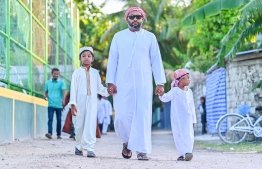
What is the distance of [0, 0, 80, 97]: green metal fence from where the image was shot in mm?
11703

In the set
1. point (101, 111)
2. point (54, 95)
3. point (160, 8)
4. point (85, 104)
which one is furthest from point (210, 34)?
point (85, 104)

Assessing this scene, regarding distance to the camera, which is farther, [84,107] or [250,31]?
[250,31]

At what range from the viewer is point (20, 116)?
12969 mm

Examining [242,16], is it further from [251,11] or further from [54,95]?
[54,95]

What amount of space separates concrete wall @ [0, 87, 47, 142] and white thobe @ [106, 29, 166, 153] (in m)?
3.19

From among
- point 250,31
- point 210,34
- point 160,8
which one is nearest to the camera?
point 250,31

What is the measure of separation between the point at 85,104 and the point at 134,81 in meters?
0.88

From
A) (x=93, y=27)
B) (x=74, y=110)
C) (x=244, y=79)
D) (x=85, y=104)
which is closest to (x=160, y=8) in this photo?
(x=93, y=27)

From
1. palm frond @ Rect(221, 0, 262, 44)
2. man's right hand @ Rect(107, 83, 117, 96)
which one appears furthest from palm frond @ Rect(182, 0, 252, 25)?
man's right hand @ Rect(107, 83, 117, 96)

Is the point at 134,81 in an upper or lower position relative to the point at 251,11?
lower

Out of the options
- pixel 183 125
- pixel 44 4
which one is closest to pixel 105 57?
pixel 44 4

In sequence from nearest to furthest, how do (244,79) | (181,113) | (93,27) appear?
(181,113) → (244,79) → (93,27)

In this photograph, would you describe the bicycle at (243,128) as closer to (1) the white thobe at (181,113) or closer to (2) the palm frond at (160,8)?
(1) the white thobe at (181,113)

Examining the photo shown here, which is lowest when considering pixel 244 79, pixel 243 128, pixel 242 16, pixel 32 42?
pixel 243 128
